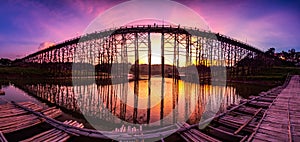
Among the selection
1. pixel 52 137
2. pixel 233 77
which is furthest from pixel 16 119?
pixel 233 77

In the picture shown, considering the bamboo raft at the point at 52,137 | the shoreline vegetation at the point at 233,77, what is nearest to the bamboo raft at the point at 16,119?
the bamboo raft at the point at 52,137

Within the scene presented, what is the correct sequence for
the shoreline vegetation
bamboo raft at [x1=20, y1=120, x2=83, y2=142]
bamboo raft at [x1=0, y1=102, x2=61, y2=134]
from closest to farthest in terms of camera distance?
bamboo raft at [x1=20, y1=120, x2=83, y2=142] → bamboo raft at [x1=0, y1=102, x2=61, y2=134] → the shoreline vegetation

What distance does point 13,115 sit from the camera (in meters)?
9.07

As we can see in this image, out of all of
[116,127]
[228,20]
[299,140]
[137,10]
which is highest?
[137,10]

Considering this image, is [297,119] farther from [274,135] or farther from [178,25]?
[178,25]

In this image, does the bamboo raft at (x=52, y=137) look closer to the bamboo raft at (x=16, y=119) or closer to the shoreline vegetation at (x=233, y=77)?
the bamboo raft at (x=16, y=119)

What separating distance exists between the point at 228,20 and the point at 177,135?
891 inches

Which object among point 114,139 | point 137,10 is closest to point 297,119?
point 114,139

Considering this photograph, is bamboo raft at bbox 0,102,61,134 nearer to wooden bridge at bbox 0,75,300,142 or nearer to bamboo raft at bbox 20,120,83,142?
wooden bridge at bbox 0,75,300,142

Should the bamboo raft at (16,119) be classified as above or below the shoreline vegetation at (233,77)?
below

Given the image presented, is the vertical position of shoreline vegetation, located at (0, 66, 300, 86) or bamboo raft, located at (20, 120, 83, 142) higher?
shoreline vegetation, located at (0, 66, 300, 86)

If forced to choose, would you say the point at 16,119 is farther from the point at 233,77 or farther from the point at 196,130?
the point at 233,77

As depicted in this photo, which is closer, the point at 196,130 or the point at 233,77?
the point at 196,130

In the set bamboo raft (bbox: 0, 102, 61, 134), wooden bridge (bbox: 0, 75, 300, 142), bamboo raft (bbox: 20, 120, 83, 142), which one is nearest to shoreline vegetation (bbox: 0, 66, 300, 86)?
wooden bridge (bbox: 0, 75, 300, 142)
